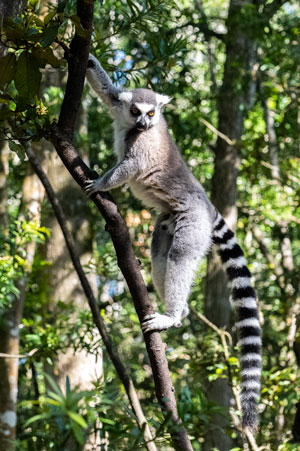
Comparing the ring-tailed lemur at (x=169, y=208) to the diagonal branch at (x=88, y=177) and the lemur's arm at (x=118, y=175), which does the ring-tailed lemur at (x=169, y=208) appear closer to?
the lemur's arm at (x=118, y=175)

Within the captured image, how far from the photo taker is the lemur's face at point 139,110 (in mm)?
4418

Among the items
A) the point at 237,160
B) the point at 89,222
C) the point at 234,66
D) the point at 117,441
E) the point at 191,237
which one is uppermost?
the point at 234,66

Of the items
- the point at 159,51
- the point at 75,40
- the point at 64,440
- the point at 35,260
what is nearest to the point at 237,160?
the point at 35,260

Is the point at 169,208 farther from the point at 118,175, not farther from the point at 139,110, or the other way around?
the point at 139,110

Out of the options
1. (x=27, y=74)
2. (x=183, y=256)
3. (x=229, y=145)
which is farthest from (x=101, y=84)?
(x=229, y=145)

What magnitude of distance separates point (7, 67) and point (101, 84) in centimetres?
194

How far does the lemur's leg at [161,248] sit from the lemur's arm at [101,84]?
1.03 metres

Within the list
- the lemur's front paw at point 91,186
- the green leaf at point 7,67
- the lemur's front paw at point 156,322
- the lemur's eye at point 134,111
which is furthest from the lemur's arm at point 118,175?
the green leaf at point 7,67

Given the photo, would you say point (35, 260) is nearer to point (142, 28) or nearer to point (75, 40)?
point (142, 28)

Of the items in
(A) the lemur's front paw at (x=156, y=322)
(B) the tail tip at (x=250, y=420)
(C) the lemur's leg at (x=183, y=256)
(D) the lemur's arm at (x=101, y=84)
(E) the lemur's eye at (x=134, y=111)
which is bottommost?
(B) the tail tip at (x=250, y=420)

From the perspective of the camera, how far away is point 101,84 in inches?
164

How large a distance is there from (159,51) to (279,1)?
4.40 metres

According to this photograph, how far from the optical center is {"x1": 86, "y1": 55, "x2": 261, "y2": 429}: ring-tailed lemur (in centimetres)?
399

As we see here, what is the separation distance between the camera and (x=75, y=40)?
263 cm
